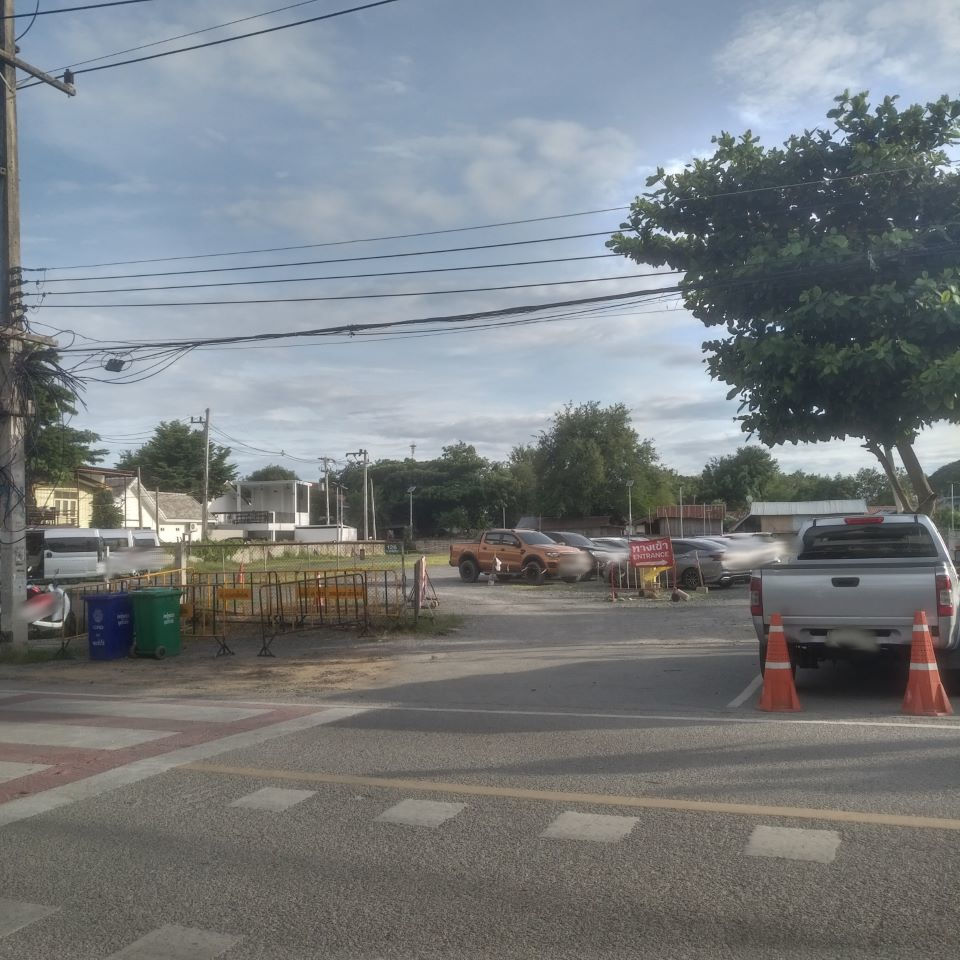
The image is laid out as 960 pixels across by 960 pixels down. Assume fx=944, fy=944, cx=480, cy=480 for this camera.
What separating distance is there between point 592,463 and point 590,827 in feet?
178

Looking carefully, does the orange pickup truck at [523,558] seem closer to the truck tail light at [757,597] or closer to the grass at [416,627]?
the grass at [416,627]

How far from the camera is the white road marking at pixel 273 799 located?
20.3ft

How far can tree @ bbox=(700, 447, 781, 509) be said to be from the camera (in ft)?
279

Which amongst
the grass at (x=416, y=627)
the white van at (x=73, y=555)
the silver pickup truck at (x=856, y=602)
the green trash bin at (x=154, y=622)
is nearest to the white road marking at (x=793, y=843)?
the silver pickup truck at (x=856, y=602)

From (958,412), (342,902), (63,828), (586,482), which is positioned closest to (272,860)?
(342,902)

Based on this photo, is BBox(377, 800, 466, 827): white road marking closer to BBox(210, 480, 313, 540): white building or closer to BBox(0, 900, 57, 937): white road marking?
BBox(0, 900, 57, 937): white road marking

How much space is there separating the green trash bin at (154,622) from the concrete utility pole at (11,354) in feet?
6.96

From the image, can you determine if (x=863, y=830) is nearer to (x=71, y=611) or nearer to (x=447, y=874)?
(x=447, y=874)

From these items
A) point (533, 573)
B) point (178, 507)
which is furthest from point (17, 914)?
point (178, 507)

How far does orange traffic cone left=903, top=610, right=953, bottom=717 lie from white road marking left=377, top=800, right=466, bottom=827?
16.0ft

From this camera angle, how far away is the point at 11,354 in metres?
15.5

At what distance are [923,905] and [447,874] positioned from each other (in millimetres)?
2276

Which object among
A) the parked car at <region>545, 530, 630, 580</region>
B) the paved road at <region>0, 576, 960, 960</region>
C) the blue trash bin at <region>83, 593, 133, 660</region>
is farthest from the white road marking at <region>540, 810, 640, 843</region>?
the parked car at <region>545, 530, 630, 580</region>

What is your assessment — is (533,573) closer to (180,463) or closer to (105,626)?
(105,626)
